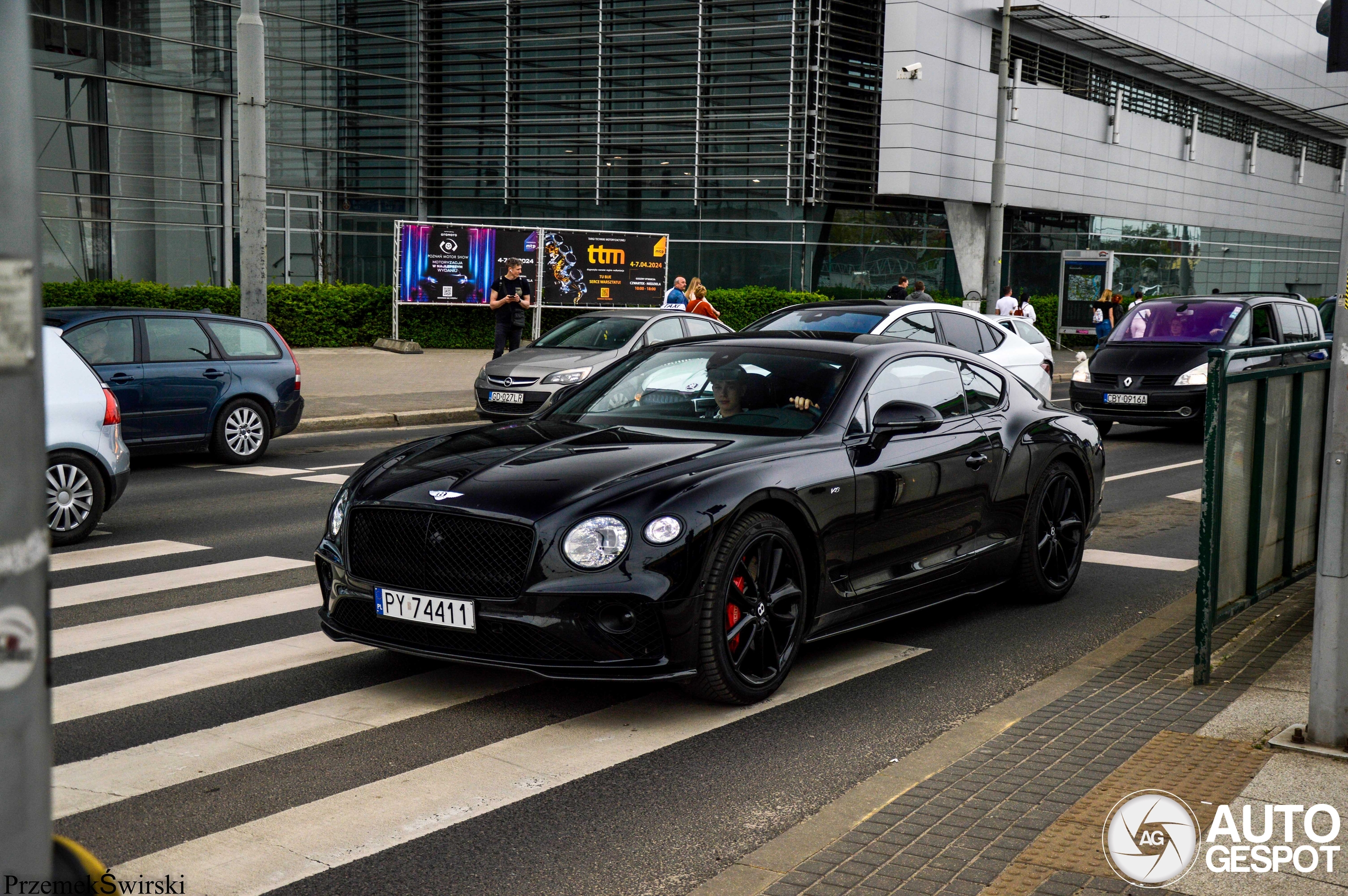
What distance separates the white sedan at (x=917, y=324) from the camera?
14.1 metres

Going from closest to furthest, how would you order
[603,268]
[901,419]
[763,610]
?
[763,610]
[901,419]
[603,268]

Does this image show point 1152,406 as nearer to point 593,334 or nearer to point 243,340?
point 593,334

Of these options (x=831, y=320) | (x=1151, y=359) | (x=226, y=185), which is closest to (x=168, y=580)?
(x=831, y=320)

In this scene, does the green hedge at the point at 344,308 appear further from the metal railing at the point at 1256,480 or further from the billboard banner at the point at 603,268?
the metal railing at the point at 1256,480

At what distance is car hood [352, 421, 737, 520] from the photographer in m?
5.44

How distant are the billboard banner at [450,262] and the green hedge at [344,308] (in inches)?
34.8

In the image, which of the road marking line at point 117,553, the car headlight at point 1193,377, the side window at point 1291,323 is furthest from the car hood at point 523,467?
the side window at point 1291,323

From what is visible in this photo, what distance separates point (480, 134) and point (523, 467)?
33.6 m

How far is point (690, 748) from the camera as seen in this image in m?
5.18

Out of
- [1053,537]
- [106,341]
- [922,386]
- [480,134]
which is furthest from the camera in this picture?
[480,134]

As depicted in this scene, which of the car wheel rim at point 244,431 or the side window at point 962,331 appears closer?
the car wheel rim at point 244,431

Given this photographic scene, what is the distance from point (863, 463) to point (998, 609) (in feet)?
6.44

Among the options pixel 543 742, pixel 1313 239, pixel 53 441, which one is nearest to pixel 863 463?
pixel 543 742

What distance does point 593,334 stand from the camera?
18328mm
